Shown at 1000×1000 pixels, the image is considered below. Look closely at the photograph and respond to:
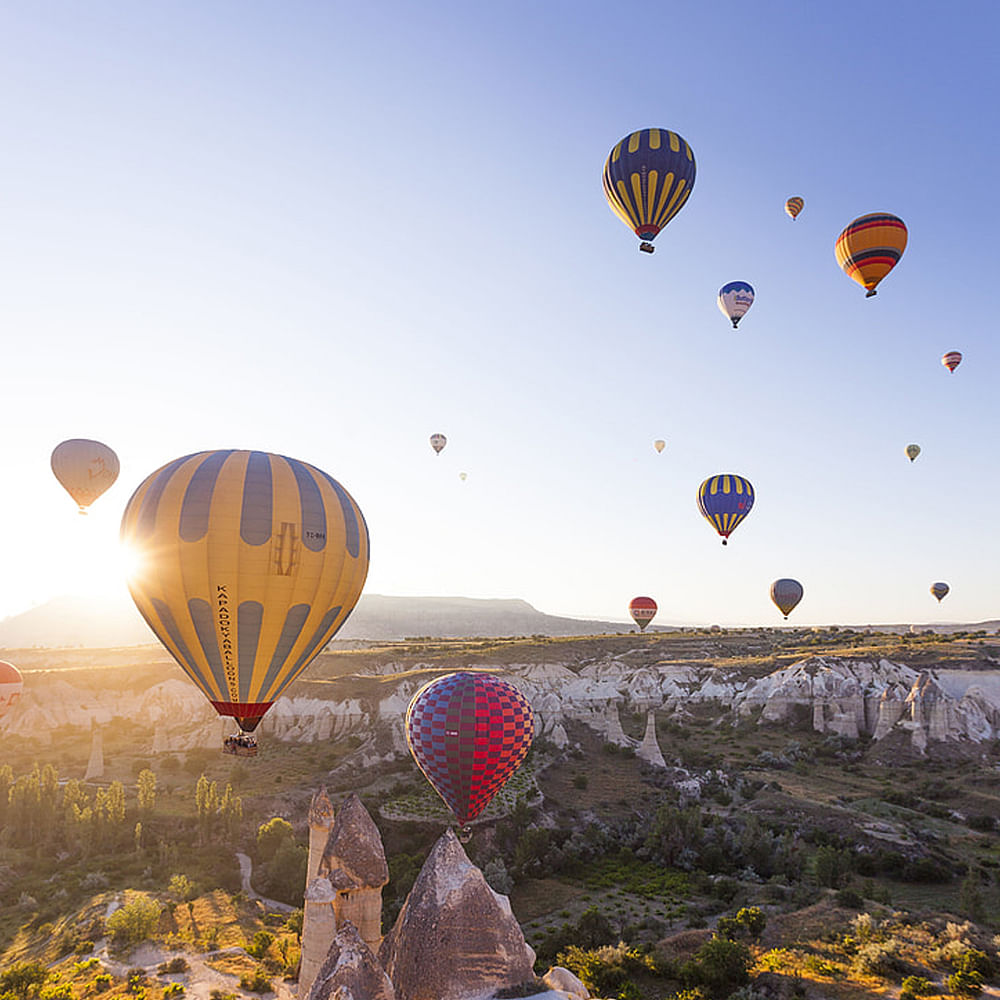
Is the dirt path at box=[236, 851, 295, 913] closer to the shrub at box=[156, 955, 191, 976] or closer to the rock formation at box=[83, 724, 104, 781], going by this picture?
the shrub at box=[156, 955, 191, 976]

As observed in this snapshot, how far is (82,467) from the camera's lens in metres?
36.8

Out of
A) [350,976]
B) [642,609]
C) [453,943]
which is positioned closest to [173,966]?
[453,943]

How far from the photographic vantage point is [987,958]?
805 inches

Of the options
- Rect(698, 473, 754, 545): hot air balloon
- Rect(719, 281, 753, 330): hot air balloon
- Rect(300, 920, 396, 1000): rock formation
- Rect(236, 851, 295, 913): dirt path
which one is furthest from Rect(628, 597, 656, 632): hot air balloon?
Rect(300, 920, 396, 1000): rock formation

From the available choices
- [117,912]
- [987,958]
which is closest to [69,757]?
[117,912]

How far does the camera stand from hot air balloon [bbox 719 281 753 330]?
39188 millimetres

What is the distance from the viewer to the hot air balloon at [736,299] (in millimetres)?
Result: 39188

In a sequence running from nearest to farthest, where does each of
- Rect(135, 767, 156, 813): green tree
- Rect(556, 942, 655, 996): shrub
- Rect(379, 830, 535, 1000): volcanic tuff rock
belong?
Rect(379, 830, 535, 1000): volcanic tuff rock < Rect(556, 942, 655, 996): shrub < Rect(135, 767, 156, 813): green tree

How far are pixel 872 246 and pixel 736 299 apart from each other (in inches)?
298

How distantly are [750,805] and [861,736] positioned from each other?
19.0 metres

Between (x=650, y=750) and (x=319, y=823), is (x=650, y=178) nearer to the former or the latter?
(x=319, y=823)

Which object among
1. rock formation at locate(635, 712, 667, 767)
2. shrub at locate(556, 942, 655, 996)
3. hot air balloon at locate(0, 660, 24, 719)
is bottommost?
shrub at locate(556, 942, 655, 996)

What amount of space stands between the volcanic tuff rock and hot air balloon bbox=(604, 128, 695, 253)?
86.5 ft

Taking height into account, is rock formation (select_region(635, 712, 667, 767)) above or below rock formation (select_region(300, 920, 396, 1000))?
below
